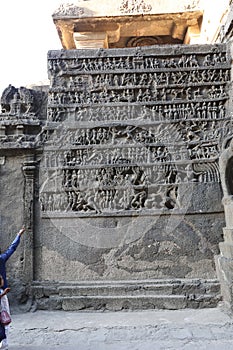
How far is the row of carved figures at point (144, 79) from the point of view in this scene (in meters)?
6.06

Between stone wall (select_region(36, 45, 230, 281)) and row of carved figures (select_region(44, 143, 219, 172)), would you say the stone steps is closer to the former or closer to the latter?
stone wall (select_region(36, 45, 230, 281))

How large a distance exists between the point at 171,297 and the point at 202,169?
82.7 inches

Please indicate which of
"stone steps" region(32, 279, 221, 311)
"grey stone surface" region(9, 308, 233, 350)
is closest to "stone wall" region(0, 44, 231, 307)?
"stone steps" region(32, 279, 221, 311)

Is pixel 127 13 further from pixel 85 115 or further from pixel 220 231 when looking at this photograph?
pixel 220 231

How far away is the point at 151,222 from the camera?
5355 millimetres

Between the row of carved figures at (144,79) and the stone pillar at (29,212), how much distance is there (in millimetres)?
1587

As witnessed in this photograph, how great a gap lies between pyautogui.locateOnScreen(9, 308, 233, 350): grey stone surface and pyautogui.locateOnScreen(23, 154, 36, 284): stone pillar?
0.67 metres

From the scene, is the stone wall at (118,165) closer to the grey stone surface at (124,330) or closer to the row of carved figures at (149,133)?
the row of carved figures at (149,133)

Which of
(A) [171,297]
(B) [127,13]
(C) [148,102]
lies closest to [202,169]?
(C) [148,102]

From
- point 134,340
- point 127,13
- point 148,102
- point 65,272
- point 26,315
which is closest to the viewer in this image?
point 134,340

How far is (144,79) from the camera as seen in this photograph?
20.0 feet

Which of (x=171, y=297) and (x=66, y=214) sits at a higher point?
(x=66, y=214)

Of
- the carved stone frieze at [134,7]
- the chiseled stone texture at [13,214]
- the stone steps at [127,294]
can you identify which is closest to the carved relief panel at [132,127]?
the chiseled stone texture at [13,214]

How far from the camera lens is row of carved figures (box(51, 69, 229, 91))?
606 centimetres
